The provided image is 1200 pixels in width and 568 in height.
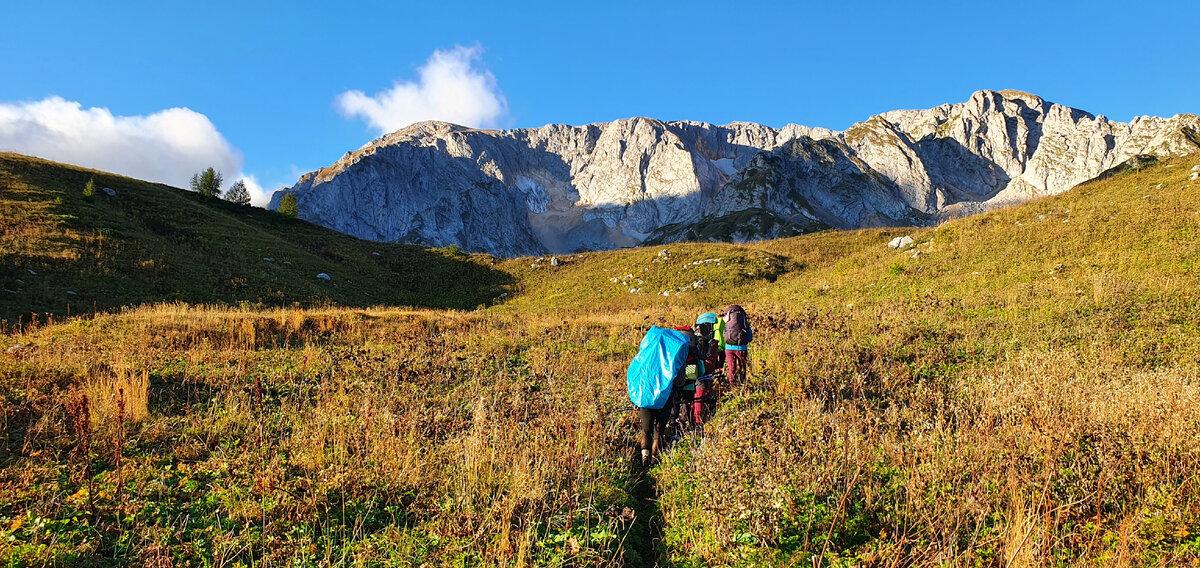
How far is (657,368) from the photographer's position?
677 cm

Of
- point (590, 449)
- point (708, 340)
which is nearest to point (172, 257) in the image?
point (590, 449)

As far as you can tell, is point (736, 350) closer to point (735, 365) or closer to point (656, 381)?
point (735, 365)

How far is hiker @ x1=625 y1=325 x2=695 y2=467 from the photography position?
22.0ft

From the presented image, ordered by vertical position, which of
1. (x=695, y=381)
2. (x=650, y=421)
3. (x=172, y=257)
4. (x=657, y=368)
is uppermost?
(x=172, y=257)

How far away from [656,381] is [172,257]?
106 feet

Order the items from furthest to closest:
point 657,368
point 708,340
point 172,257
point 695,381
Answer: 1. point 172,257
2. point 708,340
3. point 695,381
4. point 657,368

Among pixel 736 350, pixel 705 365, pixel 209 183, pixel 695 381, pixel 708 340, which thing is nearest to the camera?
pixel 695 381

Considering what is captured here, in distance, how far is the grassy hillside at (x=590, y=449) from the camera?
4.30 m

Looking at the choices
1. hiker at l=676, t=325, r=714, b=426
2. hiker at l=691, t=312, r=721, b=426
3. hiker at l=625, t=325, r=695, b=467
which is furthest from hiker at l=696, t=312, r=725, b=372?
hiker at l=625, t=325, r=695, b=467

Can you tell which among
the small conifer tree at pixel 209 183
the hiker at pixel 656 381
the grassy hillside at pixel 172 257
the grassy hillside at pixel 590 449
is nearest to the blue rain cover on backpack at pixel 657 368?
the hiker at pixel 656 381

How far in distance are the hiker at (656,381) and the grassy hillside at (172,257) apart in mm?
20914

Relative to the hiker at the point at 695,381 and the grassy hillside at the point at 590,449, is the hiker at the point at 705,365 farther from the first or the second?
the grassy hillside at the point at 590,449

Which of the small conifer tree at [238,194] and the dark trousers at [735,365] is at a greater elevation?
the small conifer tree at [238,194]

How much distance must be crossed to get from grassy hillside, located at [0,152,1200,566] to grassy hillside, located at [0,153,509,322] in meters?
12.4
